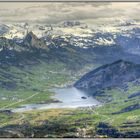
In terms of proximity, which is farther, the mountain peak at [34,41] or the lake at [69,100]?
the mountain peak at [34,41]

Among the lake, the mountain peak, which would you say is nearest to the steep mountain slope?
the lake

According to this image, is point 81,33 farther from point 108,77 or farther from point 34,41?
point 108,77

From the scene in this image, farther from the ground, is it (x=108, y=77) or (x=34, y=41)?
(x=34, y=41)

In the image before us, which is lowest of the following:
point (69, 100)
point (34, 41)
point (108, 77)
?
point (69, 100)

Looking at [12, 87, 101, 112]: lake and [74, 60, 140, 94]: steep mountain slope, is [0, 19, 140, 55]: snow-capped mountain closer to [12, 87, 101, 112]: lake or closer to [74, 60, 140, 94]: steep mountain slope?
[74, 60, 140, 94]: steep mountain slope

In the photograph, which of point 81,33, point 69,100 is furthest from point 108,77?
point 81,33

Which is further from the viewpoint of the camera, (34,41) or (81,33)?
(34,41)

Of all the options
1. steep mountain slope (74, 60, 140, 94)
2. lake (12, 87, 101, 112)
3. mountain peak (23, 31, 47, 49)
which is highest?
mountain peak (23, 31, 47, 49)

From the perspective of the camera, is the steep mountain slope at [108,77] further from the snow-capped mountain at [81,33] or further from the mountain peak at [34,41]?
the mountain peak at [34,41]

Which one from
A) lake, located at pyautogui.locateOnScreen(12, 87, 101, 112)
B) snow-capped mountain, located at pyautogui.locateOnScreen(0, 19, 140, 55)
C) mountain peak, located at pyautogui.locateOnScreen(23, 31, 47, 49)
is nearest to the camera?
snow-capped mountain, located at pyautogui.locateOnScreen(0, 19, 140, 55)

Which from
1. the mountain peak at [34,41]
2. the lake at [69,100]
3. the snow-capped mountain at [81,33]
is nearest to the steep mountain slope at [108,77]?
the lake at [69,100]

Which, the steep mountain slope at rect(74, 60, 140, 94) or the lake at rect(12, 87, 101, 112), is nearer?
the lake at rect(12, 87, 101, 112)
